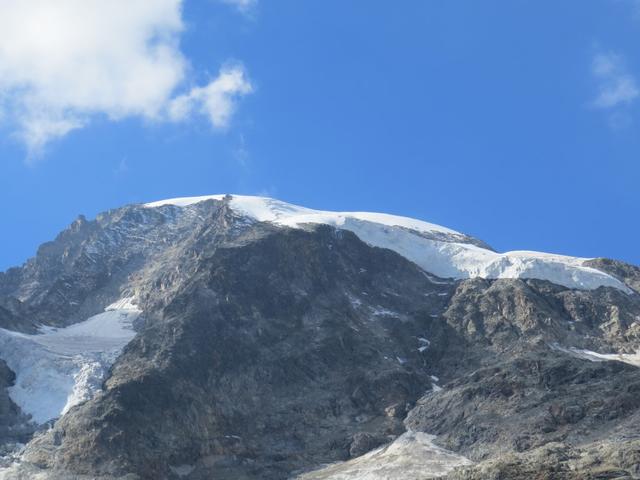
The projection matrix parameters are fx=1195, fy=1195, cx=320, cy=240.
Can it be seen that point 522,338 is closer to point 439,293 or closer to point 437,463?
point 439,293

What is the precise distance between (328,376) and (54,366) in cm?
3905

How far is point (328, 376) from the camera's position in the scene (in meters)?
161

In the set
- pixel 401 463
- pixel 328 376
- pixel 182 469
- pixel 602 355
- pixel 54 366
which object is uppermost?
pixel 54 366

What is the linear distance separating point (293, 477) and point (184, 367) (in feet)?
90.8

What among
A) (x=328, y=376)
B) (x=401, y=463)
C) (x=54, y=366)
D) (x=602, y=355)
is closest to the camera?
(x=401, y=463)

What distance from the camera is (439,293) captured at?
195 meters

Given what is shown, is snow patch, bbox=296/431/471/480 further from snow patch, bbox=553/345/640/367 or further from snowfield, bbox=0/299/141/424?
snowfield, bbox=0/299/141/424

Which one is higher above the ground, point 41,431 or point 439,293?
point 439,293

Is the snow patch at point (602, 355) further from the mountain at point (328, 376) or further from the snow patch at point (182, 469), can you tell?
the snow patch at point (182, 469)

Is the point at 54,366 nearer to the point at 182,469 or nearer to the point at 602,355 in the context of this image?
the point at 182,469

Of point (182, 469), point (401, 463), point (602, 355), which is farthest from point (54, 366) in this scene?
point (602, 355)

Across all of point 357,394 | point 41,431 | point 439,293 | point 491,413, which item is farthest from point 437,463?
point 439,293

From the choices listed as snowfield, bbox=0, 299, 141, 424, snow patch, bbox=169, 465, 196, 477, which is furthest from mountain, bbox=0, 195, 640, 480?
snowfield, bbox=0, 299, 141, 424

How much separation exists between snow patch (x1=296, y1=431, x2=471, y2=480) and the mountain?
0.39 meters
